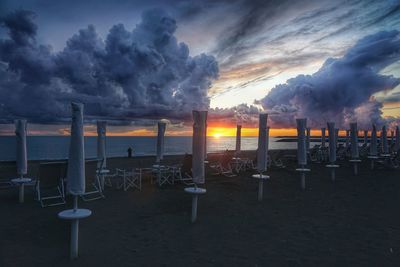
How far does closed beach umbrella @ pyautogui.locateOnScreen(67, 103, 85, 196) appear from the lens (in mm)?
4008

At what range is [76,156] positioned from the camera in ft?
13.2

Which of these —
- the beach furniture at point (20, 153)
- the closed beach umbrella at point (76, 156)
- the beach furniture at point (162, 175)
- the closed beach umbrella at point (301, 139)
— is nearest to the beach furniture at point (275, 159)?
the closed beach umbrella at point (301, 139)

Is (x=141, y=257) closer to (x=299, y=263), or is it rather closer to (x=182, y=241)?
(x=182, y=241)

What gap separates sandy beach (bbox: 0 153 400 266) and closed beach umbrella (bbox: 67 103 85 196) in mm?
1041

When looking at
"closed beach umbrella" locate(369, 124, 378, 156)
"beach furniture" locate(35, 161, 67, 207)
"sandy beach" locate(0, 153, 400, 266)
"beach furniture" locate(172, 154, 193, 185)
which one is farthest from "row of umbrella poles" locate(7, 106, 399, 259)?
"closed beach umbrella" locate(369, 124, 378, 156)

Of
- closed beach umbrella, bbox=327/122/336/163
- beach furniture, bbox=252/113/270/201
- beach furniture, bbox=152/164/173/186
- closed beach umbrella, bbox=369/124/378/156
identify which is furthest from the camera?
closed beach umbrella, bbox=369/124/378/156

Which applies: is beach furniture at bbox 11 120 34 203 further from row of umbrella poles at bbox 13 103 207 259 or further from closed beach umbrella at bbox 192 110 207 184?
closed beach umbrella at bbox 192 110 207 184

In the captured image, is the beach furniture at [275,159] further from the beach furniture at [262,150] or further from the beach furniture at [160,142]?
the beach furniture at [262,150]

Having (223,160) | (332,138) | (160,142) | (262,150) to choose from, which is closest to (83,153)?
(262,150)

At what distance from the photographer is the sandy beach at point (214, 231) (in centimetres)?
407

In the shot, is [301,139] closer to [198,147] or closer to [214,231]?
[198,147]

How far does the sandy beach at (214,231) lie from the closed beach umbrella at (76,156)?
1.04m

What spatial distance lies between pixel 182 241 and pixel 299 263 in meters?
1.90

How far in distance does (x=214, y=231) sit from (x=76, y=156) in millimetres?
2856
